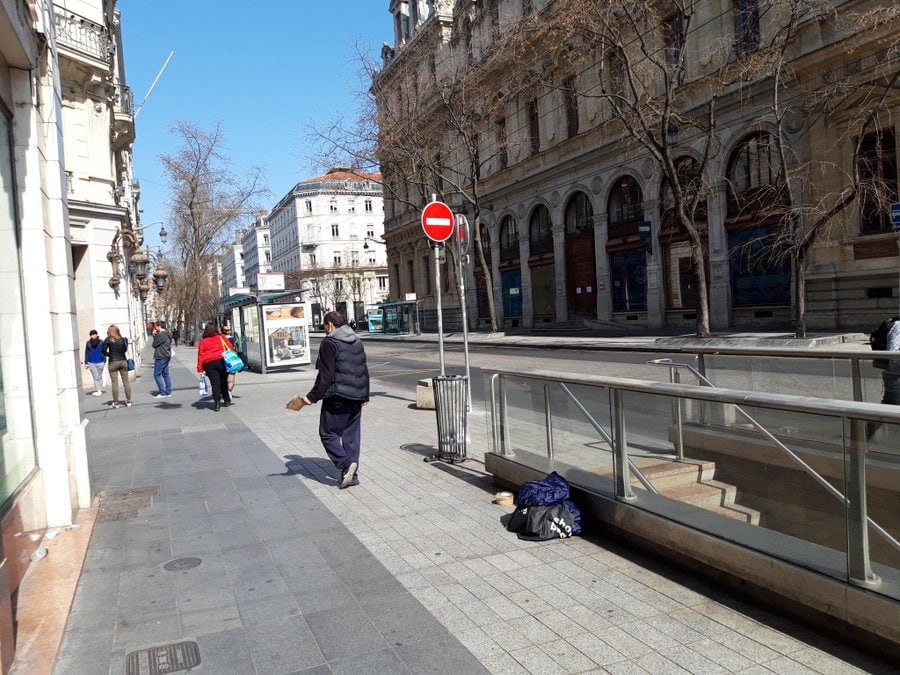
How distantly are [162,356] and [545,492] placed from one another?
13039 mm

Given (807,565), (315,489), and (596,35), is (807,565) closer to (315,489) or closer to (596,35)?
A: (315,489)

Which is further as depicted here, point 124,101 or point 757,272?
point 124,101

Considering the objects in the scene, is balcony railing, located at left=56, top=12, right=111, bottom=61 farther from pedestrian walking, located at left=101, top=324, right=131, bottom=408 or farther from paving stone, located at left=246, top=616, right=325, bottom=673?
paving stone, located at left=246, top=616, right=325, bottom=673

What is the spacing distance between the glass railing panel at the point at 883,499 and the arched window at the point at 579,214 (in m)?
31.6

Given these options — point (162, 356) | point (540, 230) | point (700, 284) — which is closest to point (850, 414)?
point (162, 356)

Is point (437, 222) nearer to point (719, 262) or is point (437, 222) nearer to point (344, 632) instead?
point (344, 632)

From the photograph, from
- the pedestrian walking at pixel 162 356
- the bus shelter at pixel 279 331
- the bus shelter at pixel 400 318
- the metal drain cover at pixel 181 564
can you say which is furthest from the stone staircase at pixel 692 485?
the bus shelter at pixel 400 318

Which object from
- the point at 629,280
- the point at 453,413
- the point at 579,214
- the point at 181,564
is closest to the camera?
the point at 181,564

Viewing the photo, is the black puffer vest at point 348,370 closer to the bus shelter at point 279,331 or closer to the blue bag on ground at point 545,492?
the blue bag on ground at point 545,492

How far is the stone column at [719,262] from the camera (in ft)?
86.3

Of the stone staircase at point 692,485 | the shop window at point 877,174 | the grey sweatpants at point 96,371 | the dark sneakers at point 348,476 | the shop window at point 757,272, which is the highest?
the shop window at point 877,174

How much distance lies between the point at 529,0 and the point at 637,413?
35.8m

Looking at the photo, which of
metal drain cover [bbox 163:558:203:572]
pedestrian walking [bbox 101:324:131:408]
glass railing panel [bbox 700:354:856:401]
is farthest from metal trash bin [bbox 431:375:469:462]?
pedestrian walking [bbox 101:324:131:408]

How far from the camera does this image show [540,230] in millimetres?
39000
